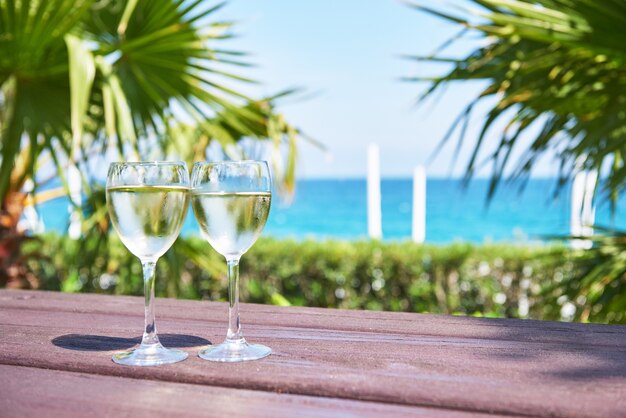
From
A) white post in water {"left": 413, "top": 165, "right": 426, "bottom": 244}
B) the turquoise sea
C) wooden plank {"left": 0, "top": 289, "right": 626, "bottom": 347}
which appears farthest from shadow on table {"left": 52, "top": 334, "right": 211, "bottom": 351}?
the turquoise sea

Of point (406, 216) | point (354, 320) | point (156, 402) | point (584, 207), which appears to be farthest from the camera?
point (406, 216)

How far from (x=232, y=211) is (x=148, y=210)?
0.30 feet

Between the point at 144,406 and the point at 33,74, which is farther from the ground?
the point at 33,74

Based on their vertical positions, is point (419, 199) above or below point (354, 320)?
A: above

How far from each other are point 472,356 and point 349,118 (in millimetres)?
47396

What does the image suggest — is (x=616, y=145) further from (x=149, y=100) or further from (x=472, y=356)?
(x=149, y=100)

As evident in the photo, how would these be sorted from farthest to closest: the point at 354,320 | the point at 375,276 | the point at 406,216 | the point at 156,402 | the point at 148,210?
the point at 406,216 < the point at 375,276 < the point at 354,320 < the point at 148,210 < the point at 156,402

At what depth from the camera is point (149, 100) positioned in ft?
9.75

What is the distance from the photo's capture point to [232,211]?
79cm

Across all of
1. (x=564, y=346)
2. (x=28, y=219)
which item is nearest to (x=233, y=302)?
(x=564, y=346)

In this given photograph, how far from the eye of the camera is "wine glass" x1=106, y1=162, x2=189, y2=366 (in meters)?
0.78

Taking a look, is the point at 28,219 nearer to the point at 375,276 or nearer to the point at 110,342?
the point at 375,276

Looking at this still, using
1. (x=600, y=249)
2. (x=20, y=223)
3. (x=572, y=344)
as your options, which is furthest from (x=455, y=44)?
(x=20, y=223)

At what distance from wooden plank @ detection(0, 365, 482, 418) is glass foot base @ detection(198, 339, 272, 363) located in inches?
3.7
